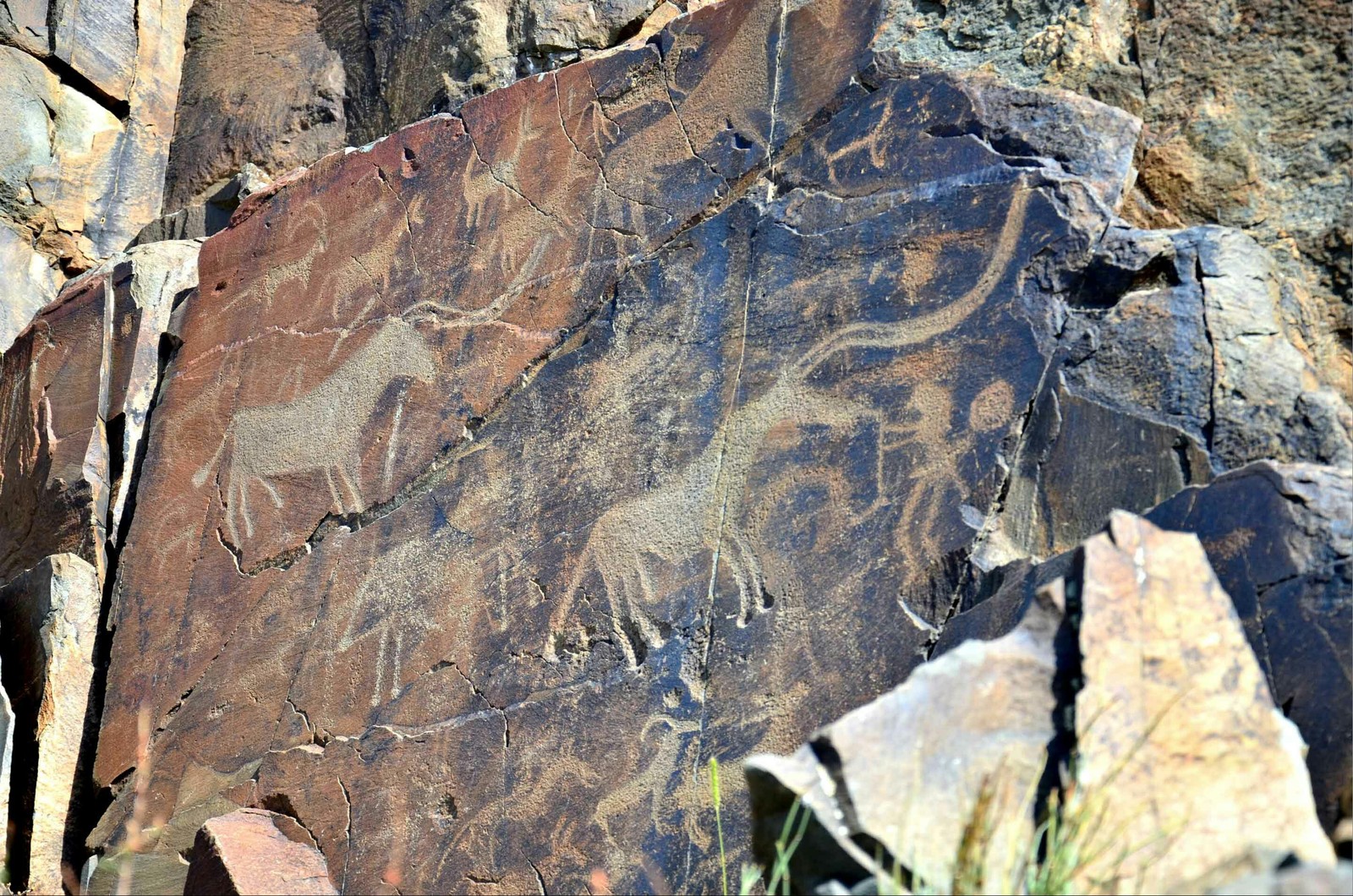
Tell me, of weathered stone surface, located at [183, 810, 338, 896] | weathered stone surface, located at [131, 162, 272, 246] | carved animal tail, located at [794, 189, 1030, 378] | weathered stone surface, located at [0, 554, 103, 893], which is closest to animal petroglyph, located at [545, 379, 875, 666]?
carved animal tail, located at [794, 189, 1030, 378]

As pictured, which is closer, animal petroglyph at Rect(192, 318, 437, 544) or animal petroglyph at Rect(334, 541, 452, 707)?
animal petroglyph at Rect(334, 541, 452, 707)

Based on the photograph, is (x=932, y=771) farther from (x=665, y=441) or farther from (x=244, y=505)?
(x=244, y=505)

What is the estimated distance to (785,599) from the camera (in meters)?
2.54

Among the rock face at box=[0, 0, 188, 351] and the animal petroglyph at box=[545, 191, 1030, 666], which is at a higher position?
the rock face at box=[0, 0, 188, 351]

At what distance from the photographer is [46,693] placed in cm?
352

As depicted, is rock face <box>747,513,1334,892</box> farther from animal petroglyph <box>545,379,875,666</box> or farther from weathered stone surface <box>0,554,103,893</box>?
weathered stone surface <box>0,554,103,893</box>

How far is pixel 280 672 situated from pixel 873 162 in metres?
1.70

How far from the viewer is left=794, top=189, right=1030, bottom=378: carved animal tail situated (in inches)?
99.4

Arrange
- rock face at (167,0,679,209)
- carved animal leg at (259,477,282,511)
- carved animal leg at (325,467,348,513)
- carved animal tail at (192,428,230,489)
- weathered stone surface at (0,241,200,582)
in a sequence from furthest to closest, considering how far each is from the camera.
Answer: rock face at (167,0,679,209) → weathered stone surface at (0,241,200,582) → carved animal tail at (192,428,230,489) → carved animal leg at (259,477,282,511) → carved animal leg at (325,467,348,513)

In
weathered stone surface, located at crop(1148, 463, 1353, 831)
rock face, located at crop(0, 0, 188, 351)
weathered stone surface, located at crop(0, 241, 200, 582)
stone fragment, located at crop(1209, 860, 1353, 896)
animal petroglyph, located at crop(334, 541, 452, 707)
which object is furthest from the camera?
rock face, located at crop(0, 0, 188, 351)

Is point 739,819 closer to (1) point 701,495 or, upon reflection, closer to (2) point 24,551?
(1) point 701,495

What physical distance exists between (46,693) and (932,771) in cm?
262

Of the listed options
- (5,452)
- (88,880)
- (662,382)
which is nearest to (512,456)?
(662,382)

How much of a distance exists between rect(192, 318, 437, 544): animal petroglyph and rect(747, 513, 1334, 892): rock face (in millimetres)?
1879
